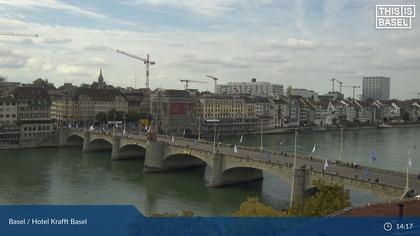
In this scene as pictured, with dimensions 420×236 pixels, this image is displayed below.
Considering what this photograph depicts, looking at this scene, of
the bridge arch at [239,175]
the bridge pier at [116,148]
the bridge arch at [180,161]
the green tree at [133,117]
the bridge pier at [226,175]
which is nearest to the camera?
the bridge pier at [226,175]

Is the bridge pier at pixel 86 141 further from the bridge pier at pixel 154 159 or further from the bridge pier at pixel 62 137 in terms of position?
the bridge pier at pixel 154 159

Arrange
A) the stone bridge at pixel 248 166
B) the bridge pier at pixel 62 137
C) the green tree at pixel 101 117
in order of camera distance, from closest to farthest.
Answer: the stone bridge at pixel 248 166 < the bridge pier at pixel 62 137 < the green tree at pixel 101 117

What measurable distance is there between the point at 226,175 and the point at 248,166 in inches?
120

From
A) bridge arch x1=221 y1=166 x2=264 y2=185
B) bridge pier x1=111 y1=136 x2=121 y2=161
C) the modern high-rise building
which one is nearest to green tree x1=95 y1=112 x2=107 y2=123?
bridge pier x1=111 y1=136 x2=121 y2=161

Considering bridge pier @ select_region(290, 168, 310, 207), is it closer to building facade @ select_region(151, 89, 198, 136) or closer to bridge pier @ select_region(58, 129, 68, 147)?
bridge pier @ select_region(58, 129, 68, 147)

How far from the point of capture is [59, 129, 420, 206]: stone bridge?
28.0 m

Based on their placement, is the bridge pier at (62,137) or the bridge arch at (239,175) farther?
the bridge pier at (62,137)

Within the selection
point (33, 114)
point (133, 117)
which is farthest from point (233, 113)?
point (33, 114)

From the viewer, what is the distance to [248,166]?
35875 millimetres

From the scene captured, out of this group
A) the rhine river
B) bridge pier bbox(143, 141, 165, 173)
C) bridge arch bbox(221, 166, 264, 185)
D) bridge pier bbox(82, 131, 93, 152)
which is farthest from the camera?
bridge pier bbox(82, 131, 93, 152)

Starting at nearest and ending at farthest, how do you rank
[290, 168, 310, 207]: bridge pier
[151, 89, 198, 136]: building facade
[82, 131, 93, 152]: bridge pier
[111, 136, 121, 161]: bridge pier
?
[290, 168, 310, 207]: bridge pier
[111, 136, 121, 161]: bridge pier
[82, 131, 93, 152]: bridge pier
[151, 89, 198, 136]: building facade

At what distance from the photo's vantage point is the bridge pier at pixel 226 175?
125 ft

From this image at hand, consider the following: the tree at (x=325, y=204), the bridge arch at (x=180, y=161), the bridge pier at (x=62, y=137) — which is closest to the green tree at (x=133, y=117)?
the bridge pier at (x=62, y=137)

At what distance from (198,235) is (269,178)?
26.8 meters
